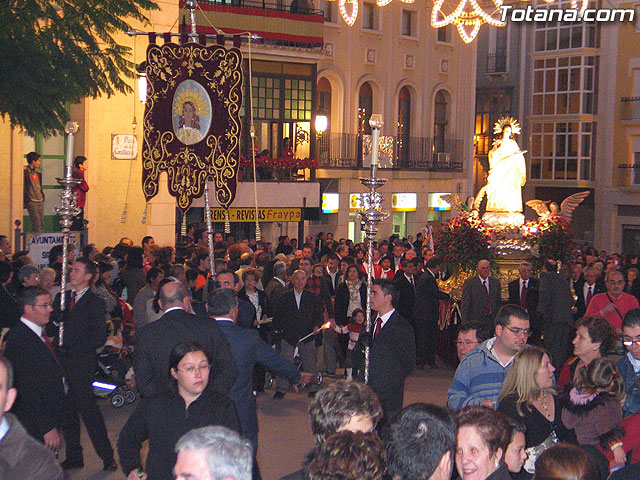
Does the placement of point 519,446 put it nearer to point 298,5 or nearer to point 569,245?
point 569,245

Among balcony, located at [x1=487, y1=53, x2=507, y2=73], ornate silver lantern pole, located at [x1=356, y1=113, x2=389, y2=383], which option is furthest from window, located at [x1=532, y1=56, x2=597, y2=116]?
ornate silver lantern pole, located at [x1=356, y1=113, x2=389, y2=383]

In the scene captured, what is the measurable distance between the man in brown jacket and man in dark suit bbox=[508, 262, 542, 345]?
35.1ft

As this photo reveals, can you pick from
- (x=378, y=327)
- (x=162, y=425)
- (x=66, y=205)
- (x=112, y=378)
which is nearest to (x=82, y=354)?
(x=66, y=205)

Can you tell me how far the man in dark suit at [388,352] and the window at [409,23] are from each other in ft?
89.7

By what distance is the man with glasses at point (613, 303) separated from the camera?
10.6 metres

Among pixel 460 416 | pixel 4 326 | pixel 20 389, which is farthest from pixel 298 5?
pixel 460 416

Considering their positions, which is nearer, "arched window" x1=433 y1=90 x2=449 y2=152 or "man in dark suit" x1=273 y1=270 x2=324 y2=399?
"man in dark suit" x1=273 y1=270 x2=324 y2=399

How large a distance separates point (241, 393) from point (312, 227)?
2359cm

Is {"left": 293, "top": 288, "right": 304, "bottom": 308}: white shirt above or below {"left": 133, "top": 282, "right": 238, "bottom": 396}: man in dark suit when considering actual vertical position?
below

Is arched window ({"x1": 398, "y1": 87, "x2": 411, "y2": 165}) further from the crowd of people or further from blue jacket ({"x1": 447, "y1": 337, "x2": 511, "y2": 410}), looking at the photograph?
blue jacket ({"x1": 447, "y1": 337, "x2": 511, "y2": 410})

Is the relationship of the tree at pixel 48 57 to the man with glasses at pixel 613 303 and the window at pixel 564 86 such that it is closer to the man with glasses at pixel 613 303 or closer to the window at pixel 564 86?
the man with glasses at pixel 613 303

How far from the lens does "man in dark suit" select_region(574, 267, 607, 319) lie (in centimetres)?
1441

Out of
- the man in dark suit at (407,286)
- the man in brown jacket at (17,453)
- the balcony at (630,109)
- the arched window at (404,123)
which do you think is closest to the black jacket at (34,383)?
the man in brown jacket at (17,453)

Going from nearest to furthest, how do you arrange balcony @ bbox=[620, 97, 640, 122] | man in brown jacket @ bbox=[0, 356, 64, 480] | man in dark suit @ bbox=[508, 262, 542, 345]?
1. man in brown jacket @ bbox=[0, 356, 64, 480]
2. man in dark suit @ bbox=[508, 262, 542, 345]
3. balcony @ bbox=[620, 97, 640, 122]
